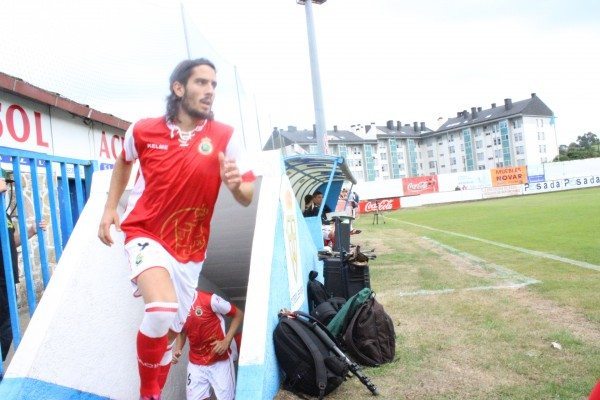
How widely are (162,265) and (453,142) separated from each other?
100795 millimetres

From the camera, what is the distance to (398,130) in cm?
10538

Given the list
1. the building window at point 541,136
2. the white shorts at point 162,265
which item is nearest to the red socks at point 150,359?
the white shorts at point 162,265

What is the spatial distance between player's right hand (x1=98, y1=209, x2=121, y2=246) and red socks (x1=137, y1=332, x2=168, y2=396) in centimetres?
57

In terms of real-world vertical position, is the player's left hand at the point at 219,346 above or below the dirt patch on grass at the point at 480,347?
above

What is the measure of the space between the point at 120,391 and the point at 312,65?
39.6ft

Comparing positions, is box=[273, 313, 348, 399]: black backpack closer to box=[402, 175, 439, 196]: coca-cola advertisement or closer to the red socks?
the red socks

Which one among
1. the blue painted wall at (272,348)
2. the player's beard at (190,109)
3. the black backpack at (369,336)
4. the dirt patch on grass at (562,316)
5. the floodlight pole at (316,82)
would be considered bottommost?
the dirt patch on grass at (562,316)

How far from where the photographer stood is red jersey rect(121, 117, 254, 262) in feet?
9.21

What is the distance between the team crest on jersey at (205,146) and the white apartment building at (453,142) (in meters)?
75.5

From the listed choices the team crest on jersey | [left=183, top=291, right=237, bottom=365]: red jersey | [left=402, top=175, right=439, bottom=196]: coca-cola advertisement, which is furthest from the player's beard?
[left=402, top=175, right=439, bottom=196]: coca-cola advertisement

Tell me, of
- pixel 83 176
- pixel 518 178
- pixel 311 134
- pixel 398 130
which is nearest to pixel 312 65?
pixel 83 176

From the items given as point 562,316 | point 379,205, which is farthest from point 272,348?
point 379,205

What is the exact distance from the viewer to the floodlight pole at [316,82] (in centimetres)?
1399

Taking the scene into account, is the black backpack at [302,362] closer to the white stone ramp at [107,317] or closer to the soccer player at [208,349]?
the white stone ramp at [107,317]
